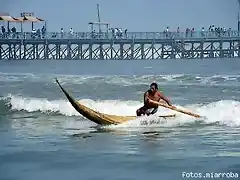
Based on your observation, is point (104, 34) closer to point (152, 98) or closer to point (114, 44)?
point (114, 44)

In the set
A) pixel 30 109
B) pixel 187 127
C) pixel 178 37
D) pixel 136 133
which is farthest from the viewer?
pixel 178 37

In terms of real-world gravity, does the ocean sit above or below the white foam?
below

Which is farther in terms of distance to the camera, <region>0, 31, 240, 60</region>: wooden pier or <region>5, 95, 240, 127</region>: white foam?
<region>0, 31, 240, 60</region>: wooden pier

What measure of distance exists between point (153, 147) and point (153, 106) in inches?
106

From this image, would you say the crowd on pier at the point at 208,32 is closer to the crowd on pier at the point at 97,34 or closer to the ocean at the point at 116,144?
the crowd on pier at the point at 97,34

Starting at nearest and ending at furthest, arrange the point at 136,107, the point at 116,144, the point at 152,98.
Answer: the point at 116,144, the point at 152,98, the point at 136,107

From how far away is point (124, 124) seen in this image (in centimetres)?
1241

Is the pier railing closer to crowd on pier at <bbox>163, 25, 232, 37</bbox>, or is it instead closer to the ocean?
crowd on pier at <bbox>163, 25, 232, 37</bbox>

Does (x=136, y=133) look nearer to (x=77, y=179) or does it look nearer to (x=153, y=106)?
(x=153, y=106)

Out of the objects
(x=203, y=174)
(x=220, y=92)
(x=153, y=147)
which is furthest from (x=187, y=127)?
(x=220, y=92)

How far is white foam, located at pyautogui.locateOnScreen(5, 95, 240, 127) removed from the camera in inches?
512

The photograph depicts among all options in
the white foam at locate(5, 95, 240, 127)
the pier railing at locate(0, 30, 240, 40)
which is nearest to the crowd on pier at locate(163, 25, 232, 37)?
the pier railing at locate(0, 30, 240, 40)

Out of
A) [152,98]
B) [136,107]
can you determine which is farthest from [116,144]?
[136,107]

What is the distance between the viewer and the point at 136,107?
1875 cm
